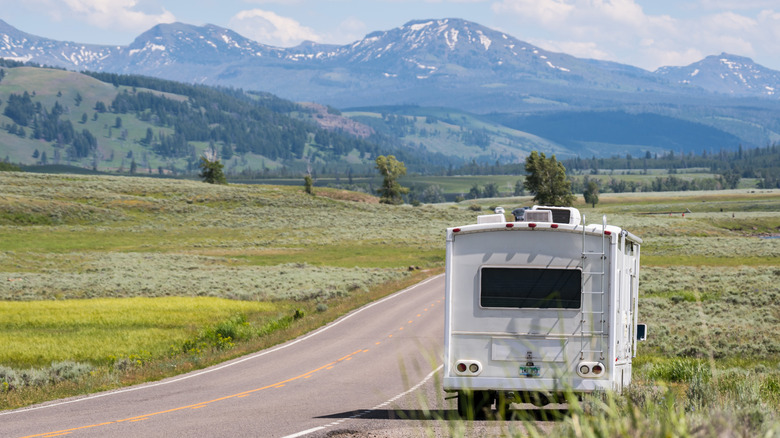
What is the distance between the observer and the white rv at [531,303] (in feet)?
41.8

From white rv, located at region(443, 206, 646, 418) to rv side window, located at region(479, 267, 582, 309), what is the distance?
15 mm

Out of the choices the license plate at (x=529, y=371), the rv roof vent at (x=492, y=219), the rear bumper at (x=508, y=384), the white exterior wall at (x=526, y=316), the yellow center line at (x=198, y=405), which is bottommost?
the yellow center line at (x=198, y=405)

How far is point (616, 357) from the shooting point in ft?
42.2

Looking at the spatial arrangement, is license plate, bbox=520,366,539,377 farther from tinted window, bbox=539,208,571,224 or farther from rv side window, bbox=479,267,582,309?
tinted window, bbox=539,208,571,224

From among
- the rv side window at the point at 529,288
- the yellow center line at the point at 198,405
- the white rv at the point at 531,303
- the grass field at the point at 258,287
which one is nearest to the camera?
the white rv at the point at 531,303

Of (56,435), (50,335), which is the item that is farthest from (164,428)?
(50,335)

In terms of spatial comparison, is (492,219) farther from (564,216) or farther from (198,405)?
(198,405)

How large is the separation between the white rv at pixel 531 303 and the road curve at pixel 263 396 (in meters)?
1.21

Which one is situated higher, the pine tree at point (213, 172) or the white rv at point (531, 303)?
the white rv at point (531, 303)

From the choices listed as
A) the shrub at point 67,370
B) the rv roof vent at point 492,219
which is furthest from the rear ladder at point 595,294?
the shrub at point 67,370

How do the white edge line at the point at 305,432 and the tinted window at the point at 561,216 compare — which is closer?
the white edge line at the point at 305,432

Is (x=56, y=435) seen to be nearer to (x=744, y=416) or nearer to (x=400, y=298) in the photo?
(x=744, y=416)

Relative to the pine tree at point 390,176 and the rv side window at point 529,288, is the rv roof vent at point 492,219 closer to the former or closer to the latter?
the rv side window at point 529,288

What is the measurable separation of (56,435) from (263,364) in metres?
9.87
